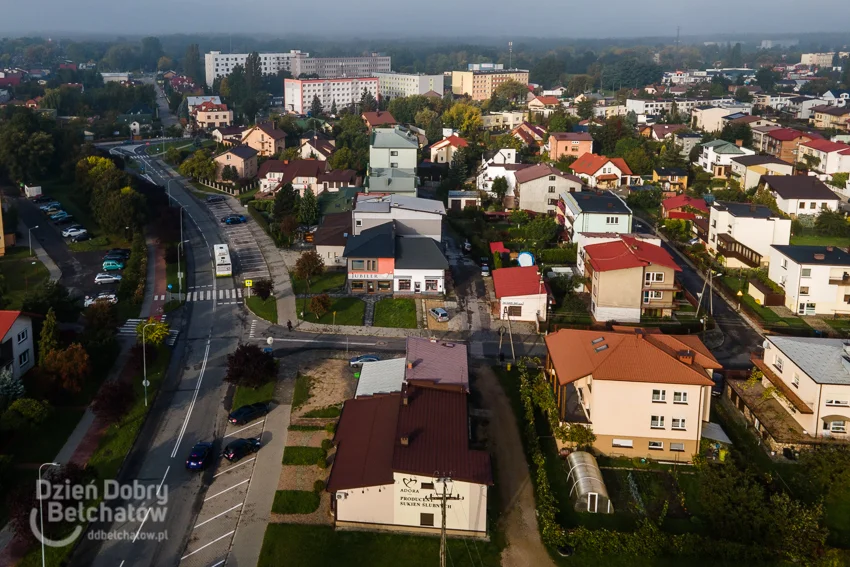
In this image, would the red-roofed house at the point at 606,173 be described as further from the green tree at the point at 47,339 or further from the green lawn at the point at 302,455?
the green tree at the point at 47,339

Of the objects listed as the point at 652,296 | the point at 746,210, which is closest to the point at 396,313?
the point at 652,296

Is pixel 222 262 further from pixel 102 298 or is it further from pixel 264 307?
pixel 102 298

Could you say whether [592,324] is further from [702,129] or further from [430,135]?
Answer: [702,129]

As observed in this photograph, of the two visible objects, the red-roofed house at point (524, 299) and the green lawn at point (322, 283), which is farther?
the green lawn at point (322, 283)

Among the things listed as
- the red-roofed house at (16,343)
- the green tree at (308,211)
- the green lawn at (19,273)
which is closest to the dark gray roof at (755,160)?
the green tree at (308,211)

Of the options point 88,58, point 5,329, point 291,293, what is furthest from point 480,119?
point 88,58

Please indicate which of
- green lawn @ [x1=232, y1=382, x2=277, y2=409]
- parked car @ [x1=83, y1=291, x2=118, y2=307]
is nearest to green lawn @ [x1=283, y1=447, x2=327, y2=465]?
green lawn @ [x1=232, y1=382, x2=277, y2=409]
